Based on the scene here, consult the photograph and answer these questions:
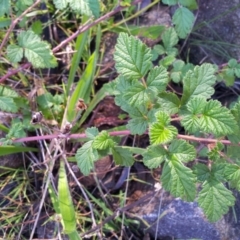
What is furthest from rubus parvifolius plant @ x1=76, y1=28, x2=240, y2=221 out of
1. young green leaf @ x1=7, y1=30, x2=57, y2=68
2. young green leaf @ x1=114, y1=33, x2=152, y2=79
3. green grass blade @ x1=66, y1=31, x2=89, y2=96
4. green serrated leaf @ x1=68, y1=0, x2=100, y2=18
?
green grass blade @ x1=66, y1=31, x2=89, y2=96

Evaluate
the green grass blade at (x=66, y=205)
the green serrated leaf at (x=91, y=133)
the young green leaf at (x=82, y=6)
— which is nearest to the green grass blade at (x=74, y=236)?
the green grass blade at (x=66, y=205)

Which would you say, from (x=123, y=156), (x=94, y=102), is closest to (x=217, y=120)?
(x=123, y=156)

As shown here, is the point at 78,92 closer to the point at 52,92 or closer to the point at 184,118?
the point at 52,92

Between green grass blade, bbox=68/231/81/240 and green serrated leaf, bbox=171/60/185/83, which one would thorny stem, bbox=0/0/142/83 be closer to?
green serrated leaf, bbox=171/60/185/83

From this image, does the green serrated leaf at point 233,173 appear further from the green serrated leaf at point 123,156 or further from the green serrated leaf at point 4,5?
the green serrated leaf at point 4,5

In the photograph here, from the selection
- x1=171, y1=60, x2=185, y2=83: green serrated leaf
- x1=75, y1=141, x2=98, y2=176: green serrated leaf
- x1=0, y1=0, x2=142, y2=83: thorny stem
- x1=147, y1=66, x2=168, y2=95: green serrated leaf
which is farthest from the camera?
x1=171, y1=60, x2=185, y2=83: green serrated leaf

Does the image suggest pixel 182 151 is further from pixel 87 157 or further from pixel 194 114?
pixel 87 157
